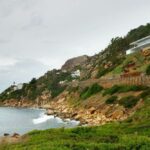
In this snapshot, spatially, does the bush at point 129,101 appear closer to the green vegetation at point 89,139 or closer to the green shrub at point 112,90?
the green shrub at point 112,90

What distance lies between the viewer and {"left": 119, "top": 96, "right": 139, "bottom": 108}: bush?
72.0 metres

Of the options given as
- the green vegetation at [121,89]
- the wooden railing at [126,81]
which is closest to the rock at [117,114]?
the green vegetation at [121,89]

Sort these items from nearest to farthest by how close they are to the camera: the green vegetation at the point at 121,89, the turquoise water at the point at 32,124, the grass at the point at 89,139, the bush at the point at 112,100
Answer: the grass at the point at 89,139, the green vegetation at the point at 121,89, the bush at the point at 112,100, the turquoise water at the point at 32,124

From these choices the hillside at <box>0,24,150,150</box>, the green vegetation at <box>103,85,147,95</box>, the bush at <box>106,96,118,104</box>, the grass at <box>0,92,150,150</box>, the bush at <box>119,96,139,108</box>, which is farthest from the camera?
the bush at <box>106,96,118,104</box>

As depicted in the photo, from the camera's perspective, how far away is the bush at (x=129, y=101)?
236 ft

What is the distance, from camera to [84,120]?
83062 millimetres

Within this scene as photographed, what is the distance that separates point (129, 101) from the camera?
73.7m

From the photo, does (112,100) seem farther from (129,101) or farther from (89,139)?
(89,139)

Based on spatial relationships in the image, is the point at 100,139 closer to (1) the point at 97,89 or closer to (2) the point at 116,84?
(2) the point at 116,84

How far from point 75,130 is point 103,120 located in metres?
35.7

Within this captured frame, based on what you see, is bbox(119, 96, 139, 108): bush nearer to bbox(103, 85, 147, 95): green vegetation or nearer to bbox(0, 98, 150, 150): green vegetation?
bbox(103, 85, 147, 95): green vegetation

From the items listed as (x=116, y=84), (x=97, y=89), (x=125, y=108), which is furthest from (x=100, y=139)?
(x=97, y=89)

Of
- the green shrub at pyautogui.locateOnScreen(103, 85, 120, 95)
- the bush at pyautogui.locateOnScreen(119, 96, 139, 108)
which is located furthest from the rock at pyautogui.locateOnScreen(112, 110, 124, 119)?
the green shrub at pyautogui.locateOnScreen(103, 85, 120, 95)

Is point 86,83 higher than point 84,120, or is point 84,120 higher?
point 86,83
